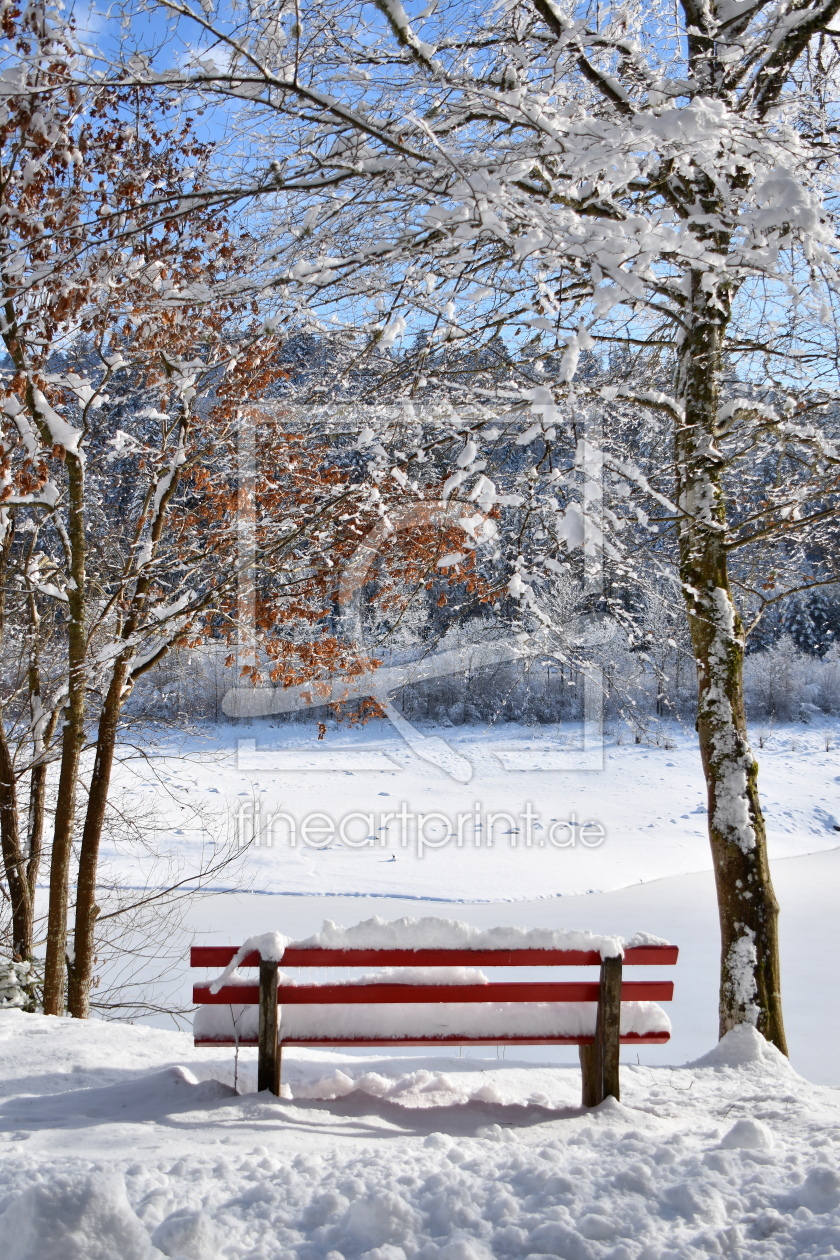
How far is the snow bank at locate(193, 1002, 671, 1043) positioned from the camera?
3373 mm

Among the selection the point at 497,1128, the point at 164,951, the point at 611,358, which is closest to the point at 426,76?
the point at 497,1128

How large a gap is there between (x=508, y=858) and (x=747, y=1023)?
12449 millimetres

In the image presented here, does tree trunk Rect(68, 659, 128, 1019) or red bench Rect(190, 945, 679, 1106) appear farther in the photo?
tree trunk Rect(68, 659, 128, 1019)

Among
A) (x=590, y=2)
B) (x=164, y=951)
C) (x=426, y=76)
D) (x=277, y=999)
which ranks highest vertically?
(x=590, y=2)

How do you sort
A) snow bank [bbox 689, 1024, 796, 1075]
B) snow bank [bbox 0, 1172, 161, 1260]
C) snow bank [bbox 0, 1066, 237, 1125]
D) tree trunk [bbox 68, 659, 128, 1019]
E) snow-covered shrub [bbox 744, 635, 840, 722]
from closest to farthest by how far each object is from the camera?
snow bank [bbox 0, 1172, 161, 1260], snow bank [bbox 0, 1066, 237, 1125], snow bank [bbox 689, 1024, 796, 1075], tree trunk [bbox 68, 659, 128, 1019], snow-covered shrub [bbox 744, 635, 840, 722]

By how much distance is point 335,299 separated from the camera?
399cm

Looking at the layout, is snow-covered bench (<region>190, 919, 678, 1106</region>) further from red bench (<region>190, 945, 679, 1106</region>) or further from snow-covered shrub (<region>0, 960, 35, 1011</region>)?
snow-covered shrub (<region>0, 960, 35, 1011</region>)

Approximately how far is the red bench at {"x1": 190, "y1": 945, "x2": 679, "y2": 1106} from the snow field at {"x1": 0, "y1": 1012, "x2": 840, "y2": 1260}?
0.22 metres

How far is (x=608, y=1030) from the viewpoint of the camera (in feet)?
11.1

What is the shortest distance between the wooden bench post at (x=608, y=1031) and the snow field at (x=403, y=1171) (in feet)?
0.28

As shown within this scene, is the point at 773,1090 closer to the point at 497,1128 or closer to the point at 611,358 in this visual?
the point at 497,1128

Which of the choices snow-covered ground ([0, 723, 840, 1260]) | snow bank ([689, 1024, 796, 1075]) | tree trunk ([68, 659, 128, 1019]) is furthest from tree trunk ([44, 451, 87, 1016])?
snow bank ([689, 1024, 796, 1075])

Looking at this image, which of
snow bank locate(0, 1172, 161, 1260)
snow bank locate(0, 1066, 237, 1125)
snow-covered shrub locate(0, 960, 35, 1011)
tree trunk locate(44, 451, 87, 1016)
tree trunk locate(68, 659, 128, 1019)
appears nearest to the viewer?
snow bank locate(0, 1172, 161, 1260)

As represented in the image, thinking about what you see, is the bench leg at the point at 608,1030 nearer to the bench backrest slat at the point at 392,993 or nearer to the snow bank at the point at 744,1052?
the bench backrest slat at the point at 392,993
